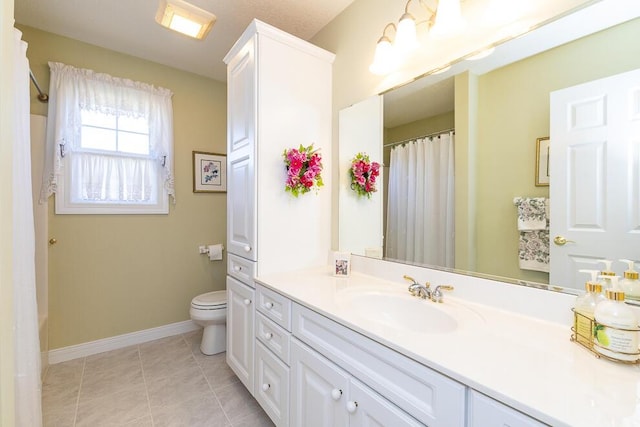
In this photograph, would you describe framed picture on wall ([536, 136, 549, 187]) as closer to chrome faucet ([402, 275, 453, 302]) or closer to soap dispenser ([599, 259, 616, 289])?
soap dispenser ([599, 259, 616, 289])

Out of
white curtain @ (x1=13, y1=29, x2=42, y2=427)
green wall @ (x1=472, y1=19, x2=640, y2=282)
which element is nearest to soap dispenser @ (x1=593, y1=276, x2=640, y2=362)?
green wall @ (x1=472, y1=19, x2=640, y2=282)

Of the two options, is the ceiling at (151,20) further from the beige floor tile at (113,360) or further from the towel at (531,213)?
the beige floor tile at (113,360)

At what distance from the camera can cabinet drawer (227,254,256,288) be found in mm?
1604

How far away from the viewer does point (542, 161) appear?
996mm

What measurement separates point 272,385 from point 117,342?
1.77 metres

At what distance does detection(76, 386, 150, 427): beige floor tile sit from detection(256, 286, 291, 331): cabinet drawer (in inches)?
38.5

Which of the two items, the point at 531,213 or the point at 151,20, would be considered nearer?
the point at 531,213

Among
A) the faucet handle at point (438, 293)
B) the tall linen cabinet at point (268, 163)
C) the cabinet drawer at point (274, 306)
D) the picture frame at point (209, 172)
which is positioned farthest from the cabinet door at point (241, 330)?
the picture frame at point (209, 172)

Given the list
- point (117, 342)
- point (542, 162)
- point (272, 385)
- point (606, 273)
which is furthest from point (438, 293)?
point (117, 342)

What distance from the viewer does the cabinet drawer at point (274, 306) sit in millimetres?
1275

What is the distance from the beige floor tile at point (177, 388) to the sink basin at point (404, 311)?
1267mm

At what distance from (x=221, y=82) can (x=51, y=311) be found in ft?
8.10

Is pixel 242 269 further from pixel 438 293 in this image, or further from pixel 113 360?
pixel 113 360

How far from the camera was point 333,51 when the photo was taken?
6.18ft
